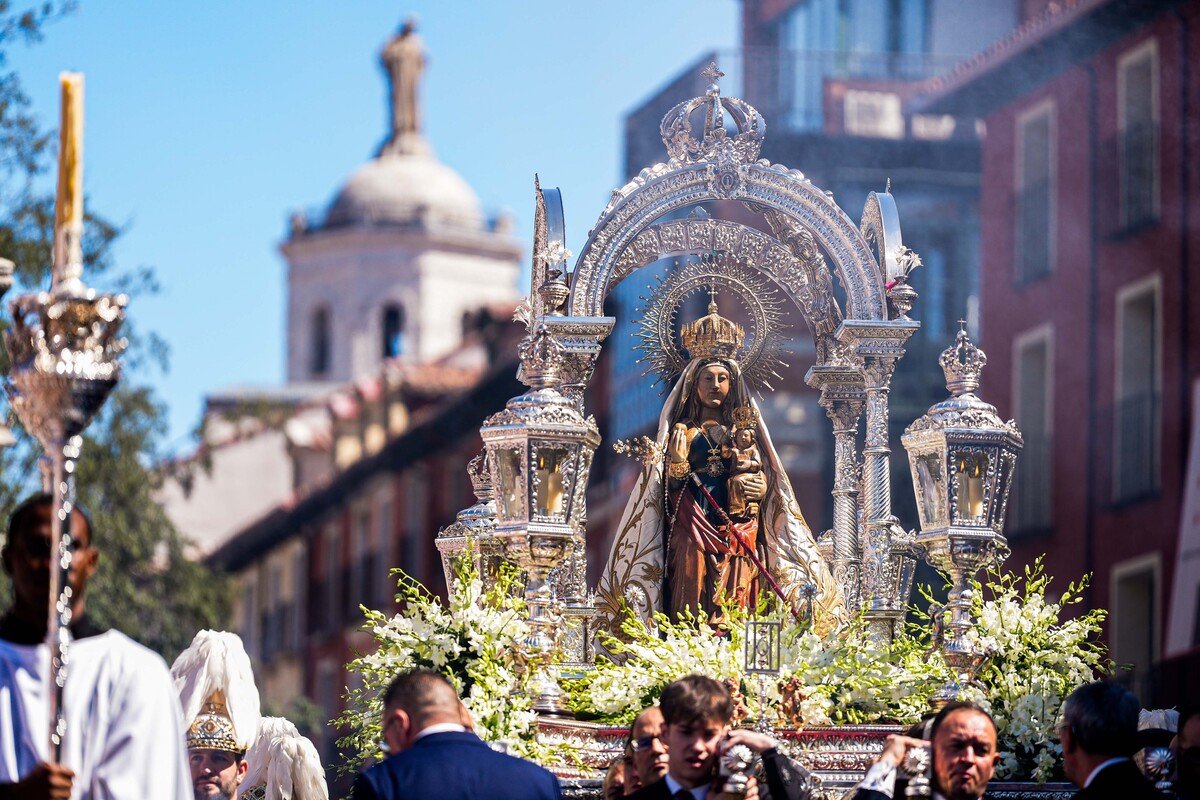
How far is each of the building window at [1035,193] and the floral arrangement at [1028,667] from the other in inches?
725

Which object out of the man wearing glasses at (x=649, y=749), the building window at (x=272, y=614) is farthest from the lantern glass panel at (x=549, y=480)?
the building window at (x=272, y=614)

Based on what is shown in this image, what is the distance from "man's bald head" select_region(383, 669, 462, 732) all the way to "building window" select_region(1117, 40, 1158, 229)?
2013 centimetres

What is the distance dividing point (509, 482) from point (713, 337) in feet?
5.88

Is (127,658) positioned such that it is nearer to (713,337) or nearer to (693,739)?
(693,739)

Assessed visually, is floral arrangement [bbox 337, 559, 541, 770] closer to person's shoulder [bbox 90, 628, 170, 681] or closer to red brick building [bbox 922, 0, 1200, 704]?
person's shoulder [bbox 90, 628, 170, 681]

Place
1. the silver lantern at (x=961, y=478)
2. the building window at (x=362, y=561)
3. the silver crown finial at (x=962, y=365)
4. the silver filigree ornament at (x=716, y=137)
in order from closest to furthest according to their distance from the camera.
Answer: the silver lantern at (x=961, y=478) < the silver crown finial at (x=962, y=365) < the silver filigree ornament at (x=716, y=137) < the building window at (x=362, y=561)

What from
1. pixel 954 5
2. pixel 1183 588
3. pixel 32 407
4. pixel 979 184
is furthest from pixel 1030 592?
pixel 954 5

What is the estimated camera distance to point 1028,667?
11430mm

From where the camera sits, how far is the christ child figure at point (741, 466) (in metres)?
12.6

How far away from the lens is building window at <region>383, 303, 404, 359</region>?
2827 inches

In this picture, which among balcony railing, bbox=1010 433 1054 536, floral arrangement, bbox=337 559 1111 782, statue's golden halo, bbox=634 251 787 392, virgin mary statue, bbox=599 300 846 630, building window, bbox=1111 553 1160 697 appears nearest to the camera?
floral arrangement, bbox=337 559 1111 782

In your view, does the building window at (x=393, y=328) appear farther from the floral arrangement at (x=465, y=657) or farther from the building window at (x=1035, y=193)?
the floral arrangement at (x=465, y=657)

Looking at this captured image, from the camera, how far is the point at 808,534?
41.5 feet

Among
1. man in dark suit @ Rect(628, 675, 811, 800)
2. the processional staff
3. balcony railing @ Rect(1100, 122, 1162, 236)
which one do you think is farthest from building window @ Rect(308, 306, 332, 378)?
the processional staff
